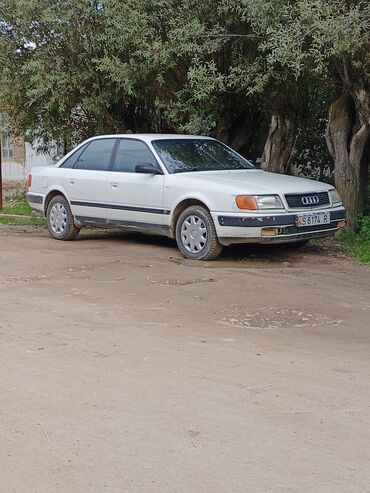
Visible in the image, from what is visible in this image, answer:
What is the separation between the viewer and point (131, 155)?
413 inches

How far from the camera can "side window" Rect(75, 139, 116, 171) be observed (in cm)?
1083

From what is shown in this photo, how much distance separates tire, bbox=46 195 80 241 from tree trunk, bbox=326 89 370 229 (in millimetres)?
3994

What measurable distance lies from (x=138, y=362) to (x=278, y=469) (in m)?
1.80

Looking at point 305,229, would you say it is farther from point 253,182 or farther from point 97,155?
point 97,155

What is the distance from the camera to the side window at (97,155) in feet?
35.5

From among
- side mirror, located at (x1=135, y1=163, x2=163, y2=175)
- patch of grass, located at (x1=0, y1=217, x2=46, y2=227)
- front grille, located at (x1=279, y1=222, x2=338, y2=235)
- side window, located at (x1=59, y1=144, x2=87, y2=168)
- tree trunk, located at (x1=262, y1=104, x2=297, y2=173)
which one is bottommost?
patch of grass, located at (x1=0, y1=217, x2=46, y2=227)

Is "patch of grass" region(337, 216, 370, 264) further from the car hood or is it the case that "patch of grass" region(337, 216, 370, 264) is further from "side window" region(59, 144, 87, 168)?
"side window" region(59, 144, 87, 168)

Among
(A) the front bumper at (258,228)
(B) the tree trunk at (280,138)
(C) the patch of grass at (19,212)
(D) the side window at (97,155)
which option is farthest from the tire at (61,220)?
(B) the tree trunk at (280,138)

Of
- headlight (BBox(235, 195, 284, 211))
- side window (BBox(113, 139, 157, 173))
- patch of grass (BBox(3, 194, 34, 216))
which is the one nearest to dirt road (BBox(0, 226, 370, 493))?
headlight (BBox(235, 195, 284, 211))

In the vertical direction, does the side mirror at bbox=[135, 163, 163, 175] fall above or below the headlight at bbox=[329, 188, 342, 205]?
above

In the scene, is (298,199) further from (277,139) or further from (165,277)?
(277,139)

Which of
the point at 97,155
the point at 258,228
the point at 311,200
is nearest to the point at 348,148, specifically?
the point at 311,200

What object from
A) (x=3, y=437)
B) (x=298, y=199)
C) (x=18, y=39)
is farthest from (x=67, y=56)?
(x=3, y=437)

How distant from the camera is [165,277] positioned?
8.42 m
